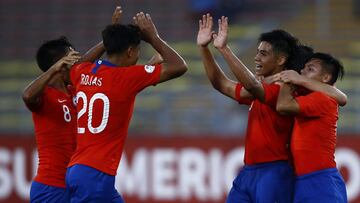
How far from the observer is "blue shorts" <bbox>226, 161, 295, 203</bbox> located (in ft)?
23.1

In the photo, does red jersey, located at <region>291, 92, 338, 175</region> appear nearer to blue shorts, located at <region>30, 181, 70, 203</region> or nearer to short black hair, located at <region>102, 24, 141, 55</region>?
short black hair, located at <region>102, 24, 141, 55</region>

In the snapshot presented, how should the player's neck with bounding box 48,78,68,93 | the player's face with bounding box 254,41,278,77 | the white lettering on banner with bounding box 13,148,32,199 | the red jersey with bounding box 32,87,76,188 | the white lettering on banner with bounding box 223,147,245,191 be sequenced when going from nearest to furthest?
the player's face with bounding box 254,41,278,77, the red jersey with bounding box 32,87,76,188, the player's neck with bounding box 48,78,68,93, the white lettering on banner with bounding box 223,147,245,191, the white lettering on banner with bounding box 13,148,32,199

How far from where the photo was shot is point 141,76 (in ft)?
22.4

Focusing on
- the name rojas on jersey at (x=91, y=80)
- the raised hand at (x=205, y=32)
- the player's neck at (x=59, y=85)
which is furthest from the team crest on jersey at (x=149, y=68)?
the player's neck at (x=59, y=85)

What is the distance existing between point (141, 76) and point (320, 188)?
4.97ft

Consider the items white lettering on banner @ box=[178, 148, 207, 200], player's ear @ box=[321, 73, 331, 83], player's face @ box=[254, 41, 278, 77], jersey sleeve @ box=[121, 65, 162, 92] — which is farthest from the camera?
white lettering on banner @ box=[178, 148, 207, 200]

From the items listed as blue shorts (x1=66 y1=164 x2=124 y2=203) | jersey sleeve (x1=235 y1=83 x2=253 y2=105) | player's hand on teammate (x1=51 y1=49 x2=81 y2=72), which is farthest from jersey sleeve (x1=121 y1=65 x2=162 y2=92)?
jersey sleeve (x1=235 y1=83 x2=253 y2=105)

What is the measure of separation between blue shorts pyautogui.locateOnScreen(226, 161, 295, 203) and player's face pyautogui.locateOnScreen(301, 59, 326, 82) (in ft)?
2.21

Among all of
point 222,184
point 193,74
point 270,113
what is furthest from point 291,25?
point 270,113

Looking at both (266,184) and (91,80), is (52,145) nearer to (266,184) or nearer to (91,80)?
(91,80)

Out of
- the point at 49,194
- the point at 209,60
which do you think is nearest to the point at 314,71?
the point at 209,60

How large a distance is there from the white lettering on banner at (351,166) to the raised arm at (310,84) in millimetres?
4825

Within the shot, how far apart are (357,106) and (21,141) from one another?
15.3 ft

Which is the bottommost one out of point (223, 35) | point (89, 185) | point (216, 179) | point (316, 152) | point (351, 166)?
point (216, 179)
